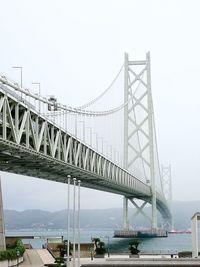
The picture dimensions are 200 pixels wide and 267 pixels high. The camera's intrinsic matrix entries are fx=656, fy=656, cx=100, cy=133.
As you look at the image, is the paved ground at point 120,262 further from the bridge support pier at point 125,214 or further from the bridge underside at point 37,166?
the bridge support pier at point 125,214

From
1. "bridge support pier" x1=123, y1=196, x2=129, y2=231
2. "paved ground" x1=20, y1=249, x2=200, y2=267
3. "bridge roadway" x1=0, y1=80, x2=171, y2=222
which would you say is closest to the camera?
"bridge roadway" x1=0, y1=80, x2=171, y2=222

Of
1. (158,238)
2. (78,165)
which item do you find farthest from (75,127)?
(158,238)

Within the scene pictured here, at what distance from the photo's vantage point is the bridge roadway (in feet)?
77.6

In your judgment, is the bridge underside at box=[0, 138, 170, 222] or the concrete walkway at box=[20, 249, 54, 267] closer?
the bridge underside at box=[0, 138, 170, 222]

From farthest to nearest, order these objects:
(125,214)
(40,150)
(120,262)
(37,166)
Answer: (125,214)
(37,166)
(120,262)
(40,150)

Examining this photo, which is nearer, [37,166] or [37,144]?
[37,144]

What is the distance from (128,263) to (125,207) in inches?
1643

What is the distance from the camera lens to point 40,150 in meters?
29.8

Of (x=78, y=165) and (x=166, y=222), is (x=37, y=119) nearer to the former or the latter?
(x=78, y=165)

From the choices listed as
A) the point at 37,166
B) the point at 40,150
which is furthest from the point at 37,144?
the point at 37,166

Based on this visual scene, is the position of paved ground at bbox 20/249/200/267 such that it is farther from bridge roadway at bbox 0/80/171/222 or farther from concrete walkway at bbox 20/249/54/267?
bridge roadway at bbox 0/80/171/222

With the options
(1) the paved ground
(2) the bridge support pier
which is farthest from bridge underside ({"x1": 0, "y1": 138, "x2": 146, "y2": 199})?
(2) the bridge support pier

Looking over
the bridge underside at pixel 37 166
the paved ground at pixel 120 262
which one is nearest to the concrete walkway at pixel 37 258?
the paved ground at pixel 120 262

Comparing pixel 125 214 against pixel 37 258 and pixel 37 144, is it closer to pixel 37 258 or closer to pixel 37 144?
pixel 37 258
